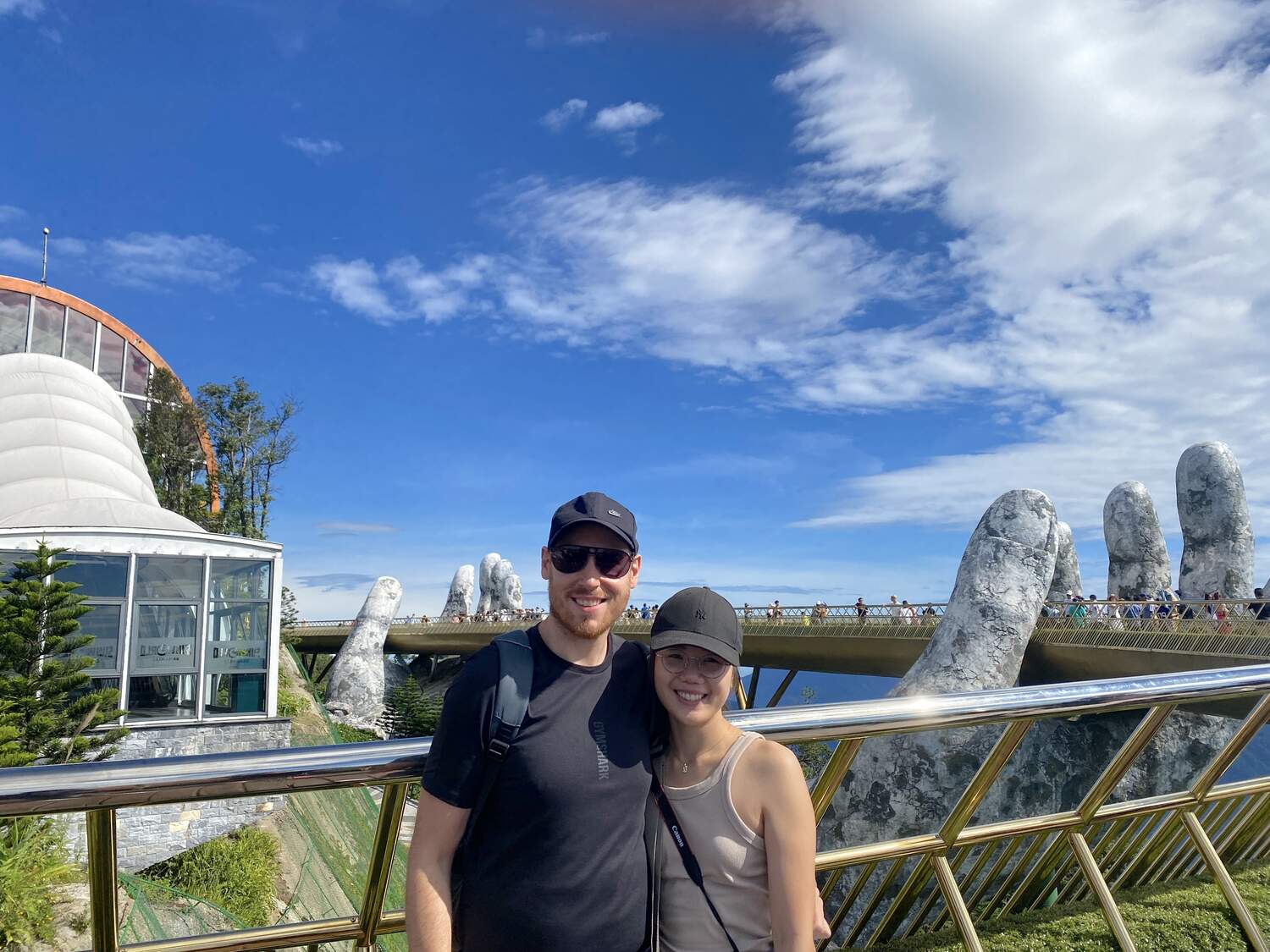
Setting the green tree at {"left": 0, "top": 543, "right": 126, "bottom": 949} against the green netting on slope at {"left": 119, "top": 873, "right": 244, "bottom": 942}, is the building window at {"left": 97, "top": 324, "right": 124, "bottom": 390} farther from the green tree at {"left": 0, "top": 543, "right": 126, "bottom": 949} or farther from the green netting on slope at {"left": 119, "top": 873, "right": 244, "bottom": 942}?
the green netting on slope at {"left": 119, "top": 873, "right": 244, "bottom": 942}

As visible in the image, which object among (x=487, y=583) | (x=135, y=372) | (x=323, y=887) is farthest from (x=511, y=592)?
(x=323, y=887)

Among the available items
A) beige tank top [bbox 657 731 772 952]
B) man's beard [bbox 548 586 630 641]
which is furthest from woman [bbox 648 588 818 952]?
man's beard [bbox 548 586 630 641]

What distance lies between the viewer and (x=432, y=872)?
153 centimetres

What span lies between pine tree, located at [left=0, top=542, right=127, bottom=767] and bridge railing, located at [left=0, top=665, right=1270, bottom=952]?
14.5m

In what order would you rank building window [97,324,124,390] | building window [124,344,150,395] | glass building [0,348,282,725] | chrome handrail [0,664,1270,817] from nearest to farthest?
1. chrome handrail [0,664,1270,817]
2. glass building [0,348,282,725]
3. building window [97,324,124,390]
4. building window [124,344,150,395]

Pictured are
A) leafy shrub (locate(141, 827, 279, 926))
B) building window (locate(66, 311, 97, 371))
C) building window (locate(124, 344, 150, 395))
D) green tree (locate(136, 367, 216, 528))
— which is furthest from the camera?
building window (locate(124, 344, 150, 395))

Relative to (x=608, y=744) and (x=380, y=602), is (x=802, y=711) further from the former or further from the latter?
(x=380, y=602)

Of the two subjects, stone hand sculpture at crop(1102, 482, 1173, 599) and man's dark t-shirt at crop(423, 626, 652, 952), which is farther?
stone hand sculpture at crop(1102, 482, 1173, 599)

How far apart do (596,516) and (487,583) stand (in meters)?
54.9

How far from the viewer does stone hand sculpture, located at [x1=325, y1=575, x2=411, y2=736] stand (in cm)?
3885

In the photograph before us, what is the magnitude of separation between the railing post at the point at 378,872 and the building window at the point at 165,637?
58.2ft

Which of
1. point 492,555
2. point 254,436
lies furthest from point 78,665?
point 492,555

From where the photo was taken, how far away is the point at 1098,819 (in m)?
2.68

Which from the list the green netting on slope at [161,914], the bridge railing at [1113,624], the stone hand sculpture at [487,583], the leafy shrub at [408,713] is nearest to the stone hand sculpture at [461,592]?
the stone hand sculpture at [487,583]
